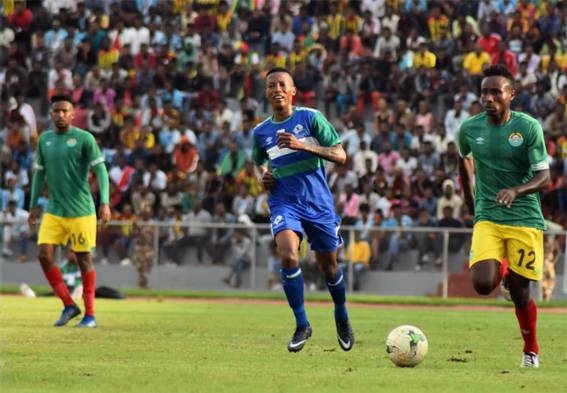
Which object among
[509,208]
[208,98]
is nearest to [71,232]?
[509,208]

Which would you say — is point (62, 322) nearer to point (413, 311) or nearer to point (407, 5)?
point (413, 311)

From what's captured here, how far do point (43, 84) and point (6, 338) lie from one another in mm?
22603

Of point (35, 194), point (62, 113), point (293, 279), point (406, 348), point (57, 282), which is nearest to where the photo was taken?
point (406, 348)

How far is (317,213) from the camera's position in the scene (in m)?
13.3

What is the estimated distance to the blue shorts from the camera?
42.6 ft

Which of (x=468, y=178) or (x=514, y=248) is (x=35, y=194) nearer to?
(x=468, y=178)

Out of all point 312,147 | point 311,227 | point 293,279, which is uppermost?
point 312,147

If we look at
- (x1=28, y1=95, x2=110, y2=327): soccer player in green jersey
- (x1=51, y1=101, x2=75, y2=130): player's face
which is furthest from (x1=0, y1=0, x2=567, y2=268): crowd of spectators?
(x1=51, y1=101, x2=75, y2=130): player's face

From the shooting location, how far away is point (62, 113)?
56.0 ft

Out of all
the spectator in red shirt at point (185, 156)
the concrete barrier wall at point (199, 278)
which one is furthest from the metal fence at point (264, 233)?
the spectator in red shirt at point (185, 156)

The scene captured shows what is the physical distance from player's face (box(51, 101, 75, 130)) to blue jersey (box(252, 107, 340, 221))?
4522mm

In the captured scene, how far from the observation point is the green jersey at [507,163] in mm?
12023

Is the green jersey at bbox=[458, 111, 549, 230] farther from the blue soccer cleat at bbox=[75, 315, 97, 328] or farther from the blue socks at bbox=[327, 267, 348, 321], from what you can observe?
the blue soccer cleat at bbox=[75, 315, 97, 328]

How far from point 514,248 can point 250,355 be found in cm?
283
